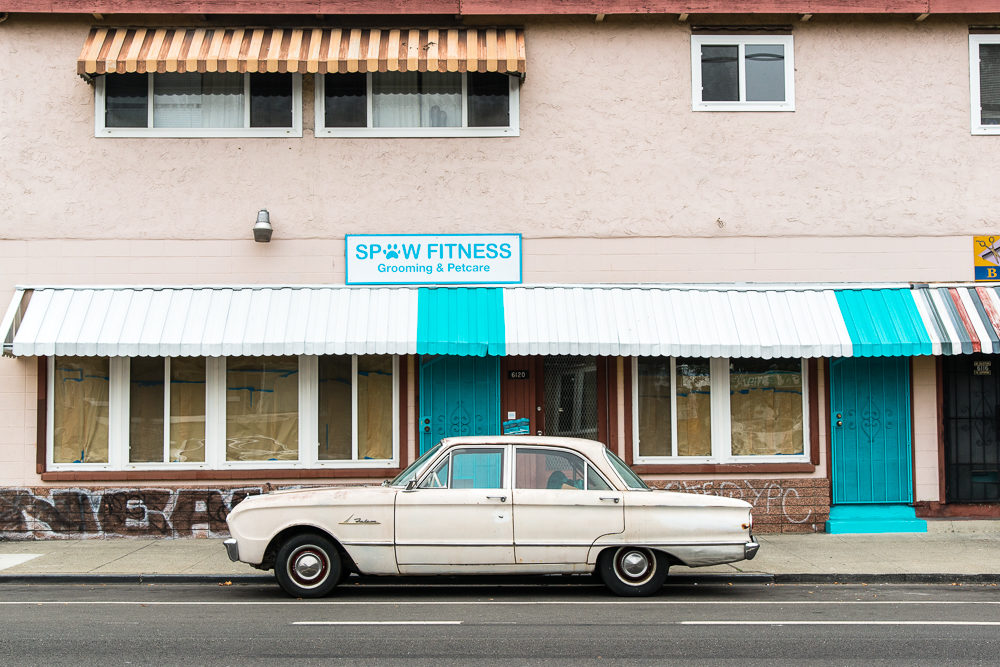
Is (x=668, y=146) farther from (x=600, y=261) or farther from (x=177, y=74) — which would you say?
(x=177, y=74)

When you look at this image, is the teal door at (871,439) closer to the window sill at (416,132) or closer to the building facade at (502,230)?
the building facade at (502,230)

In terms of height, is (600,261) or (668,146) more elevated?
(668,146)

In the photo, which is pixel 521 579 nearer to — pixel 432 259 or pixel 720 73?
pixel 432 259

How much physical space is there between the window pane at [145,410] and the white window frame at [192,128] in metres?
3.03

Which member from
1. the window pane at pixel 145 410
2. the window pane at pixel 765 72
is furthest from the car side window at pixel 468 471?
the window pane at pixel 765 72

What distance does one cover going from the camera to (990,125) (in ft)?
43.8

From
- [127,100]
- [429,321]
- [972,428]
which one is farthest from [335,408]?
[972,428]

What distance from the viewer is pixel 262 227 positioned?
1266cm

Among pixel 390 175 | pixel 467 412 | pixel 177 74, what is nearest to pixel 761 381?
pixel 467 412

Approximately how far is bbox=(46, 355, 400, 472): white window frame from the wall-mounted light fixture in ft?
5.47

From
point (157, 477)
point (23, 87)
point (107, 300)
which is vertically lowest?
point (157, 477)

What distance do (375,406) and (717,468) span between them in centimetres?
464

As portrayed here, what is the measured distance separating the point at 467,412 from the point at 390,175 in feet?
11.0

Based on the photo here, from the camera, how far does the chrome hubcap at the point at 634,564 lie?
29.4 ft
